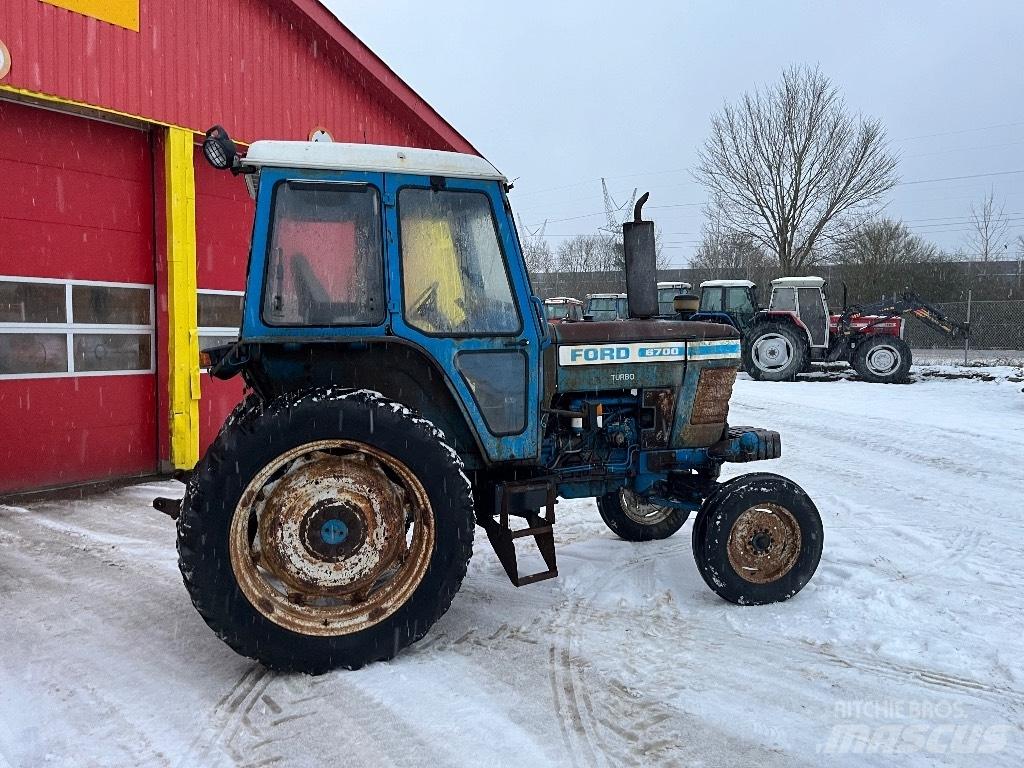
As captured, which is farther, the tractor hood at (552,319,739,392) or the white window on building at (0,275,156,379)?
the white window on building at (0,275,156,379)

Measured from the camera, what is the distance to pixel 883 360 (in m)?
16.5

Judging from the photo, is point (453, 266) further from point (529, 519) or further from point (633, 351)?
point (529, 519)

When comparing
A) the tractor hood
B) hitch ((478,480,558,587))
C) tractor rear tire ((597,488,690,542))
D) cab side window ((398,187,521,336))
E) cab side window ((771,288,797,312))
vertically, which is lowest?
tractor rear tire ((597,488,690,542))

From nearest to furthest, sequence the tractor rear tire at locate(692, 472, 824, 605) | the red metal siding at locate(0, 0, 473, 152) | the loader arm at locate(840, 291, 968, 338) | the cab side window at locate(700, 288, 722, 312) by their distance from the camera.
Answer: the tractor rear tire at locate(692, 472, 824, 605)
the red metal siding at locate(0, 0, 473, 152)
the loader arm at locate(840, 291, 968, 338)
the cab side window at locate(700, 288, 722, 312)

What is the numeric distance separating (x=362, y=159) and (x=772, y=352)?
1500 cm

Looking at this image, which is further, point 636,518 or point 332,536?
point 636,518

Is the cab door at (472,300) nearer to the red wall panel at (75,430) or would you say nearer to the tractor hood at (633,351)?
the tractor hood at (633,351)


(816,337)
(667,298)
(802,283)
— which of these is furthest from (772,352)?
(667,298)

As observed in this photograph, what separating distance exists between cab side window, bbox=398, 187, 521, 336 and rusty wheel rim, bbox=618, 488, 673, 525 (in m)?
1.93

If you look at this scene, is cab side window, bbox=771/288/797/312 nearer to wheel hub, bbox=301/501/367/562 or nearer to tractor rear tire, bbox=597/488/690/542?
tractor rear tire, bbox=597/488/690/542

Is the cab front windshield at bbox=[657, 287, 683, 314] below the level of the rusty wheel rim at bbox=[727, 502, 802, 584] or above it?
above

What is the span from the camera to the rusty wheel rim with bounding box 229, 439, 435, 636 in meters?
3.02

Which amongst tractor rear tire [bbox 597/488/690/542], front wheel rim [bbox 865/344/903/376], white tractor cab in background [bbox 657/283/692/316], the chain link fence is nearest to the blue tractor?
tractor rear tire [bbox 597/488/690/542]

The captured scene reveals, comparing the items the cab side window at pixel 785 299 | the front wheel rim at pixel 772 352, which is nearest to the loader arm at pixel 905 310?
the cab side window at pixel 785 299
